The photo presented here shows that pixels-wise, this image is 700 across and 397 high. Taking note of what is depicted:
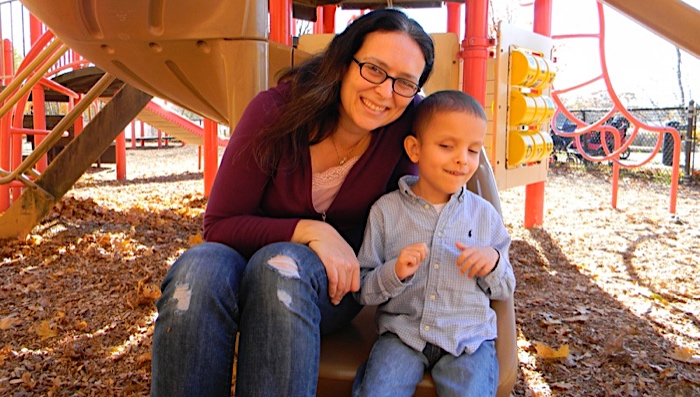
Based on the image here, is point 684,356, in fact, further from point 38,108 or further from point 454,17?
point 38,108

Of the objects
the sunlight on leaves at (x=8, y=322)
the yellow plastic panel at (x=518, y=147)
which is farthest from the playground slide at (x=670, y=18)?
the sunlight on leaves at (x=8, y=322)

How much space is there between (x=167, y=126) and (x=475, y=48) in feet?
20.1

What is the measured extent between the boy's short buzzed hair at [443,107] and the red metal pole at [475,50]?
1.88m

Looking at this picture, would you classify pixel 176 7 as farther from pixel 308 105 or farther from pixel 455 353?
pixel 455 353

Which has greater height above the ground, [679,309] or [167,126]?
[167,126]

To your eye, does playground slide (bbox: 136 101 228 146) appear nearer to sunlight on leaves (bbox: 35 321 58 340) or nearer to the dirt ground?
the dirt ground

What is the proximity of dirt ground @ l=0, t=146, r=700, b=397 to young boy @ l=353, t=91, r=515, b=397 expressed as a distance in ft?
2.79

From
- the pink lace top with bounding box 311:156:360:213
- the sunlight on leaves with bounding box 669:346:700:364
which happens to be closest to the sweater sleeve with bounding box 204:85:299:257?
the pink lace top with bounding box 311:156:360:213

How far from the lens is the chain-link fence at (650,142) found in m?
7.64

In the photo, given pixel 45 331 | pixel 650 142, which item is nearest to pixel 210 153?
pixel 45 331

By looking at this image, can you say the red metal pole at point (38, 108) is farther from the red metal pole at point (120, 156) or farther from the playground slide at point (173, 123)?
the playground slide at point (173, 123)

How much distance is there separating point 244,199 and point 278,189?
83mm

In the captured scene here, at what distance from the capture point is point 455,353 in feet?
4.01

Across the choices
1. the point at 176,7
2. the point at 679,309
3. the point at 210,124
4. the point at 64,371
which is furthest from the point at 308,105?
the point at 210,124
